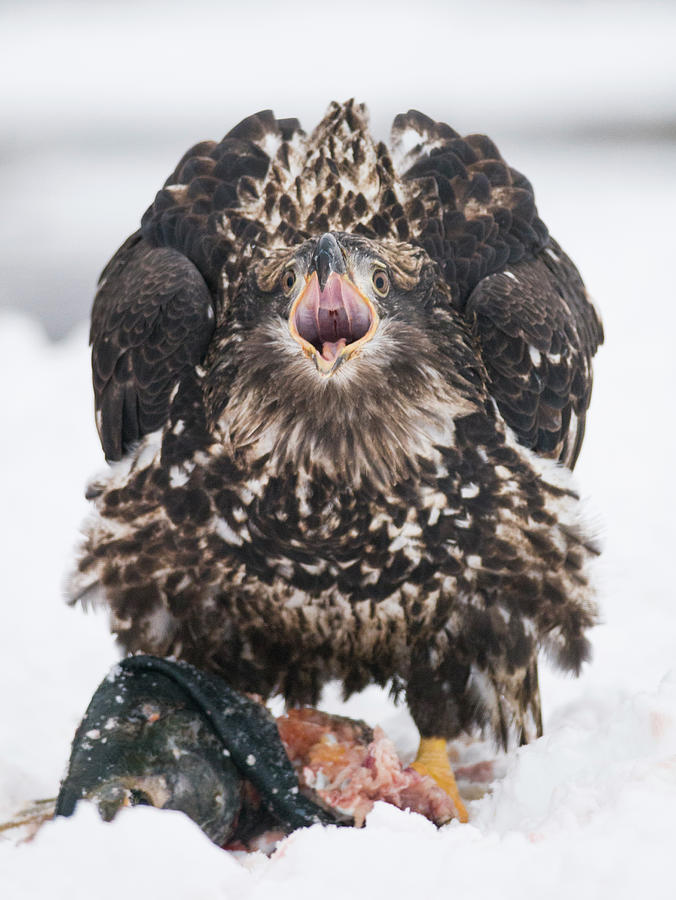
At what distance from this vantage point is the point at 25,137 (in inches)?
376

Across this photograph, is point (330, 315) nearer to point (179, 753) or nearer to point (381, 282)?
point (381, 282)

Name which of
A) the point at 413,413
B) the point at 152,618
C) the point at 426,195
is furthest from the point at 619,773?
the point at 426,195

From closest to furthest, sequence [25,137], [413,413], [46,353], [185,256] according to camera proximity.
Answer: [413,413] → [185,256] → [46,353] → [25,137]

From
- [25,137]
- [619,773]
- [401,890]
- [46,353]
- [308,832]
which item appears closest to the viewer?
[401,890]

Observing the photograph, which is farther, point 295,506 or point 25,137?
point 25,137

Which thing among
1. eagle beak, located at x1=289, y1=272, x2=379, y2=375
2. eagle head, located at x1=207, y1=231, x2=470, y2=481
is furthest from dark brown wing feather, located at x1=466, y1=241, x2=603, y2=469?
eagle beak, located at x1=289, y1=272, x2=379, y2=375

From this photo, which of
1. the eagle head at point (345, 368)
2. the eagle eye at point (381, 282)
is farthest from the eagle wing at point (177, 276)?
the eagle eye at point (381, 282)

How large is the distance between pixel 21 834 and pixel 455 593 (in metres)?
1.41

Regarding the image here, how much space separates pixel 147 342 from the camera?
3.74 m

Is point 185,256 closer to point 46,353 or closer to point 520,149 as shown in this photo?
point 46,353

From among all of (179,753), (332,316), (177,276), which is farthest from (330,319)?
(179,753)

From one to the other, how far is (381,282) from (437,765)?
1.60 meters

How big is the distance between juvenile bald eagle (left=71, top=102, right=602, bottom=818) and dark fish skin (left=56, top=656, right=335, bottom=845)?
314 millimetres

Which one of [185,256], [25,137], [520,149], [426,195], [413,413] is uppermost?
[520,149]
